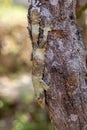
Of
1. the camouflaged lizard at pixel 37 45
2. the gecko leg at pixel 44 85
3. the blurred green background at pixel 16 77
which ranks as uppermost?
the camouflaged lizard at pixel 37 45

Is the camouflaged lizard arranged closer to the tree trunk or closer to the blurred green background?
the tree trunk

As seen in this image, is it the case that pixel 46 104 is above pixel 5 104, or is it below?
above

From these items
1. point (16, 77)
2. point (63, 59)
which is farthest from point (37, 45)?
point (16, 77)

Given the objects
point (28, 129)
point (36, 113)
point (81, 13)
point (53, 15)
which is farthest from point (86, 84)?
point (36, 113)

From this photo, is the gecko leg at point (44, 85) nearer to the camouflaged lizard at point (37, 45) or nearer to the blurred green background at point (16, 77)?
the camouflaged lizard at point (37, 45)

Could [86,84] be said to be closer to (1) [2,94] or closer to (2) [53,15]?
(2) [53,15]

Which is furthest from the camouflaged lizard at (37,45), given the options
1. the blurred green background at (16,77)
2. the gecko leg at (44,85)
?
the blurred green background at (16,77)
